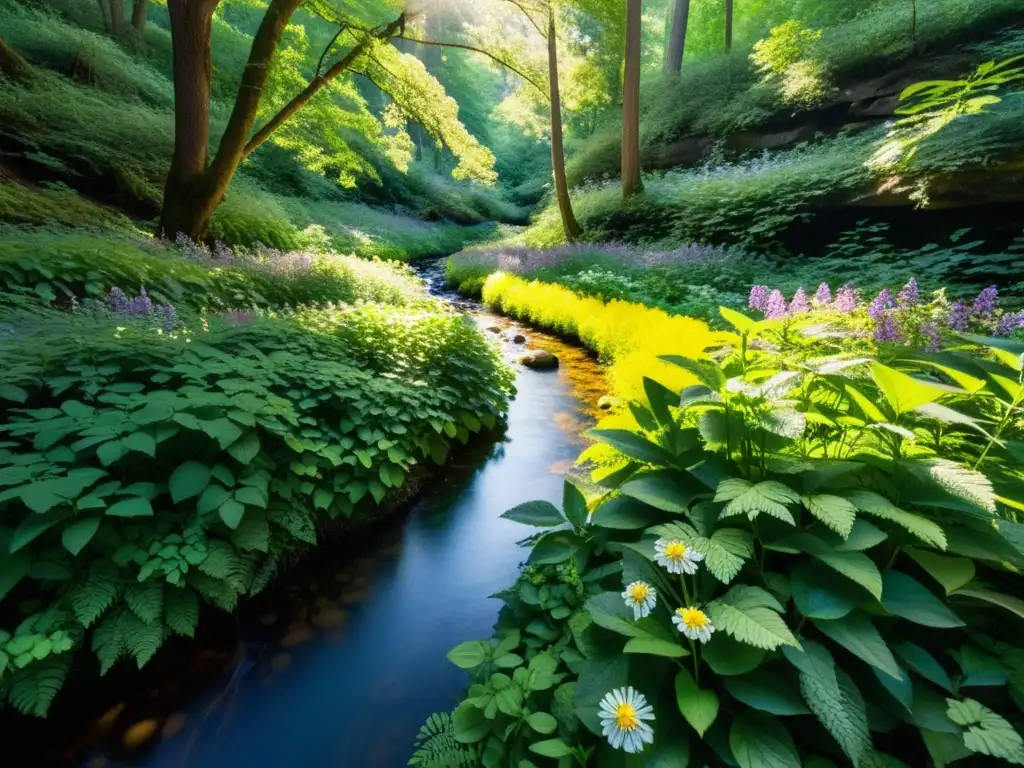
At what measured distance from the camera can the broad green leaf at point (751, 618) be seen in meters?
1.21

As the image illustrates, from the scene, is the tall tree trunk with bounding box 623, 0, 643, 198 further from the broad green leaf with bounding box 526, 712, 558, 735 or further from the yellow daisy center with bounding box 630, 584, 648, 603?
the broad green leaf with bounding box 526, 712, 558, 735

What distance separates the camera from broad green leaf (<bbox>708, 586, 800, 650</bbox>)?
1214 millimetres

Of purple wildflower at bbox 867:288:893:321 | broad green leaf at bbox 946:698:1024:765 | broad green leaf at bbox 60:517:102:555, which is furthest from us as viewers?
purple wildflower at bbox 867:288:893:321

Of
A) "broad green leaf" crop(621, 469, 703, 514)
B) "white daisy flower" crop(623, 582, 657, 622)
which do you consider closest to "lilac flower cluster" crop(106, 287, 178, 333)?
"broad green leaf" crop(621, 469, 703, 514)

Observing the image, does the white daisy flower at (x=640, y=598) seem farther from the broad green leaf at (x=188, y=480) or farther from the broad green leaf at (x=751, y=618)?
the broad green leaf at (x=188, y=480)

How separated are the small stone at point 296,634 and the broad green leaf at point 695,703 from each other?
2.33m

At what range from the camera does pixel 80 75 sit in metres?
12.0

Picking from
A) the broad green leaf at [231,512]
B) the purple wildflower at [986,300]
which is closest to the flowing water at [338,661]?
the broad green leaf at [231,512]

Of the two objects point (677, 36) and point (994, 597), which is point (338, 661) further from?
point (677, 36)

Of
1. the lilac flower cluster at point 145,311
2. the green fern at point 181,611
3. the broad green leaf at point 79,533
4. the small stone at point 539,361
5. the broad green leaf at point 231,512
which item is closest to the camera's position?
the broad green leaf at point 79,533

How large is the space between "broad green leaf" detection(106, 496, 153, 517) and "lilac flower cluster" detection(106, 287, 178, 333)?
2.15 m

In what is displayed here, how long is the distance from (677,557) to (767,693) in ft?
1.29

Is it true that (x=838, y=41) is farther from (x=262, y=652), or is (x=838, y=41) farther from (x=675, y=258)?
(x=262, y=652)

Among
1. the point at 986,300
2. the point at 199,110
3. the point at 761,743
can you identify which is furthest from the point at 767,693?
the point at 199,110
